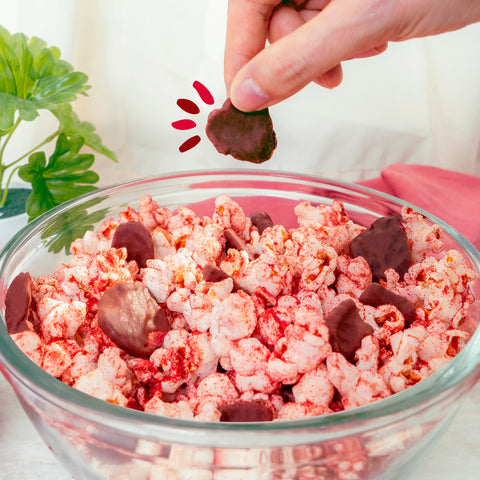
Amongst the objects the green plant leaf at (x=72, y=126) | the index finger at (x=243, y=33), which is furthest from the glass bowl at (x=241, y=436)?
the green plant leaf at (x=72, y=126)

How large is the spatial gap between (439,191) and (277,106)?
52 centimetres

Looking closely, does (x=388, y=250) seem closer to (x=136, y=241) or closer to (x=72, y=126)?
(x=136, y=241)

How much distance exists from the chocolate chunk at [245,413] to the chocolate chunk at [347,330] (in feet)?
0.30

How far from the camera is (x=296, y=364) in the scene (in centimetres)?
50

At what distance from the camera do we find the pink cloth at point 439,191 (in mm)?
980

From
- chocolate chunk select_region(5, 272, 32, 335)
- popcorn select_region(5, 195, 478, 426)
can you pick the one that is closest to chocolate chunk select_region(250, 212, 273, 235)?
popcorn select_region(5, 195, 478, 426)

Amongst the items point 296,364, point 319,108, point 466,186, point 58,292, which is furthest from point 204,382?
point 319,108

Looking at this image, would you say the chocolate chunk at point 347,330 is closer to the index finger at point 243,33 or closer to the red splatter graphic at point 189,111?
the red splatter graphic at point 189,111

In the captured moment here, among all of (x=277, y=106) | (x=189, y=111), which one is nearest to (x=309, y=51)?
(x=189, y=111)

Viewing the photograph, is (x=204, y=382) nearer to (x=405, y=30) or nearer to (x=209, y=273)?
(x=209, y=273)

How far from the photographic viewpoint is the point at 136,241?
26.3 inches

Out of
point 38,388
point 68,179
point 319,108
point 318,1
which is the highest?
point 319,108

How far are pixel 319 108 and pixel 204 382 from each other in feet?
3.57

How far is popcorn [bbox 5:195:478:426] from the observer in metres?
0.50
